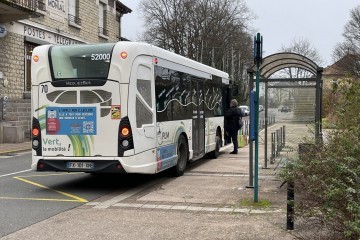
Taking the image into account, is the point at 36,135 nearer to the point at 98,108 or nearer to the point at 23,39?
the point at 98,108

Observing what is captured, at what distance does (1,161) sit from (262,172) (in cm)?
817

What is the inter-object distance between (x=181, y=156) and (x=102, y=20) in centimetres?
2299

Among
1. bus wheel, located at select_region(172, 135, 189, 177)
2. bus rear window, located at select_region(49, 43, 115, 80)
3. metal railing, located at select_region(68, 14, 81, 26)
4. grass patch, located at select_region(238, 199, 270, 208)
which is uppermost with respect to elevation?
metal railing, located at select_region(68, 14, 81, 26)

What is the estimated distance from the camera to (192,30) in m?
56.4

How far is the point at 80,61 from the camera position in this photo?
865 cm

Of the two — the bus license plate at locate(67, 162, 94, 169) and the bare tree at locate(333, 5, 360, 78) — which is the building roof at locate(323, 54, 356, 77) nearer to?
the bare tree at locate(333, 5, 360, 78)

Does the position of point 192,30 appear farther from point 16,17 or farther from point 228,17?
point 16,17

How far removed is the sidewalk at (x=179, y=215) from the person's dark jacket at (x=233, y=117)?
564 cm

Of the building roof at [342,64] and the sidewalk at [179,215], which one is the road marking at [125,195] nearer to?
the sidewalk at [179,215]

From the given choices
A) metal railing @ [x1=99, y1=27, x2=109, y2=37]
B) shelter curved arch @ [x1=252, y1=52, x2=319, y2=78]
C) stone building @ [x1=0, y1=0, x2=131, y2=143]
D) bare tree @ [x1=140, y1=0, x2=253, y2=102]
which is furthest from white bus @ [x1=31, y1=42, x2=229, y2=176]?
bare tree @ [x1=140, y1=0, x2=253, y2=102]

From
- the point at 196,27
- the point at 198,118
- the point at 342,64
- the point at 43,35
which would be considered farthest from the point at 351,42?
the point at 198,118

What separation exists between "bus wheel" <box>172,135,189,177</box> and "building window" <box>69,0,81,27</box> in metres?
18.1

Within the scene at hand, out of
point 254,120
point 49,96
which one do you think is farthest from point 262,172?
point 49,96

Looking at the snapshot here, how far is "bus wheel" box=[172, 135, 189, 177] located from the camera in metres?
10.6
